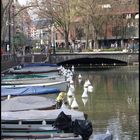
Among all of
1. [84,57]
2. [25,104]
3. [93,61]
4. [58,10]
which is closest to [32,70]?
[25,104]

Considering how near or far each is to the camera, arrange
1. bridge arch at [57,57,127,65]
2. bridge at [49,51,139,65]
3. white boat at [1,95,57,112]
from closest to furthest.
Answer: white boat at [1,95,57,112] → bridge at [49,51,139,65] → bridge arch at [57,57,127,65]

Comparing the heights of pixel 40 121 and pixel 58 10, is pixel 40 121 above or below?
below

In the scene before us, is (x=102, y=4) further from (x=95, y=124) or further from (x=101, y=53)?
(x=95, y=124)

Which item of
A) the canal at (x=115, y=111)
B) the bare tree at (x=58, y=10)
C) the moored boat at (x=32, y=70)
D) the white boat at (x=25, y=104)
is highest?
the bare tree at (x=58, y=10)

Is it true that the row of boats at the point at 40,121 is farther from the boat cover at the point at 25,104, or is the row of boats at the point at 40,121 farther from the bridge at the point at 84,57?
the bridge at the point at 84,57

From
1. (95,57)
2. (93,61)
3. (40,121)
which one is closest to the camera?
(40,121)

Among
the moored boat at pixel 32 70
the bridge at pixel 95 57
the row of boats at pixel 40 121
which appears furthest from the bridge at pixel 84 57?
the row of boats at pixel 40 121

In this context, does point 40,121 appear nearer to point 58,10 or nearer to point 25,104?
point 25,104

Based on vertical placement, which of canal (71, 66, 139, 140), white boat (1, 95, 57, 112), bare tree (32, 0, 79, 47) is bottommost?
canal (71, 66, 139, 140)

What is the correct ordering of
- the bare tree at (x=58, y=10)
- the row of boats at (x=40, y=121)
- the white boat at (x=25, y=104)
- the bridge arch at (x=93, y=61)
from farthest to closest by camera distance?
the bare tree at (x=58, y=10)
the bridge arch at (x=93, y=61)
the white boat at (x=25, y=104)
the row of boats at (x=40, y=121)

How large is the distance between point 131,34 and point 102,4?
21756 mm

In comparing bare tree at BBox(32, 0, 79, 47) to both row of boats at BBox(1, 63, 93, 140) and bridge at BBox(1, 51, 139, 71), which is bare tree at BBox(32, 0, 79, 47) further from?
row of boats at BBox(1, 63, 93, 140)

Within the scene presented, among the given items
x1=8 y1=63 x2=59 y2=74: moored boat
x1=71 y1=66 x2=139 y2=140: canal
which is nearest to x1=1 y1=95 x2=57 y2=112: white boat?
x1=71 y1=66 x2=139 y2=140: canal

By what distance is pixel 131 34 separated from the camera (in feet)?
381
